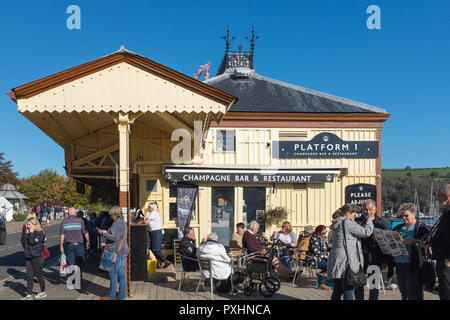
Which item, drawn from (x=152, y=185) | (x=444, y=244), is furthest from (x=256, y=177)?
(x=444, y=244)

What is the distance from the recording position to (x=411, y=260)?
5961 mm

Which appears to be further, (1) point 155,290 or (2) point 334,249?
(1) point 155,290

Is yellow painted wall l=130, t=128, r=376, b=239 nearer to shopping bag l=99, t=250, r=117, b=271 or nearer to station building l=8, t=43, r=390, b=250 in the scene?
station building l=8, t=43, r=390, b=250

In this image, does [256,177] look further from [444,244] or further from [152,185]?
[444,244]

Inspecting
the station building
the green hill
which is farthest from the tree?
the green hill

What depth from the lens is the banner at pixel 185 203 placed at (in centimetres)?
1313

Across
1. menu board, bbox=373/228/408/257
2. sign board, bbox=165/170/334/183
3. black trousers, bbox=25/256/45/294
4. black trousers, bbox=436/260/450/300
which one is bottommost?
black trousers, bbox=25/256/45/294

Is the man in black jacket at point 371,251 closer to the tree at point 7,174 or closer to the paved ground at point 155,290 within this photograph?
the paved ground at point 155,290

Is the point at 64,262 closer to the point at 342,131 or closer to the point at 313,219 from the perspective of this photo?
the point at 313,219

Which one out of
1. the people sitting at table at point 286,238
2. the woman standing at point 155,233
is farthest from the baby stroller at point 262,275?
the woman standing at point 155,233

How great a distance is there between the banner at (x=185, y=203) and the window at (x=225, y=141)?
1.68m

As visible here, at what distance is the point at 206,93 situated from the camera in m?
8.16

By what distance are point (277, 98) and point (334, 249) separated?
10.2m

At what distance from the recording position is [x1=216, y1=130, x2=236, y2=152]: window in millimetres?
14164
